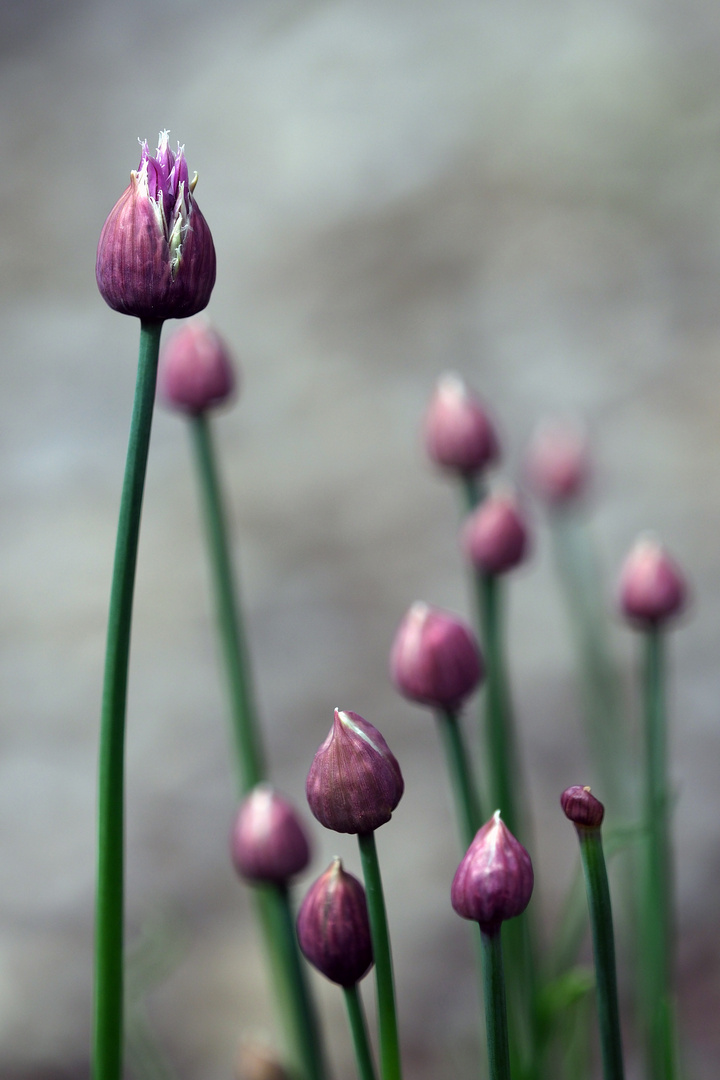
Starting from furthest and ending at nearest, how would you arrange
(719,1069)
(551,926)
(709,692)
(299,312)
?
1. (299,312)
2. (709,692)
3. (551,926)
4. (719,1069)

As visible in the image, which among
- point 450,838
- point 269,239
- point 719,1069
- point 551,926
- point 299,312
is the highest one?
point 269,239

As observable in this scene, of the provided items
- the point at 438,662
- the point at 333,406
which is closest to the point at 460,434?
the point at 438,662

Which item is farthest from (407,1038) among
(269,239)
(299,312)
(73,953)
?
(269,239)

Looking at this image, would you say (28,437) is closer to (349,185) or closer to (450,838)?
(349,185)

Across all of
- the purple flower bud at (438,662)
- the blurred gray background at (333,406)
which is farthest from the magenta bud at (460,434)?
the blurred gray background at (333,406)

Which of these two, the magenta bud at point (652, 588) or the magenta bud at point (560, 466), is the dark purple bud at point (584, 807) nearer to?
the magenta bud at point (652, 588)

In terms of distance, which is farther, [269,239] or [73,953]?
[269,239]

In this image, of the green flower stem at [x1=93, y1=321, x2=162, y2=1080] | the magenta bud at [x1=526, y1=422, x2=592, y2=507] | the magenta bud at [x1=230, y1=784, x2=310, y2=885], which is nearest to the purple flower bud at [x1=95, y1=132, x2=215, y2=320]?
the green flower stem at [x1=93, y1=321, x2=162, y2=1080]
